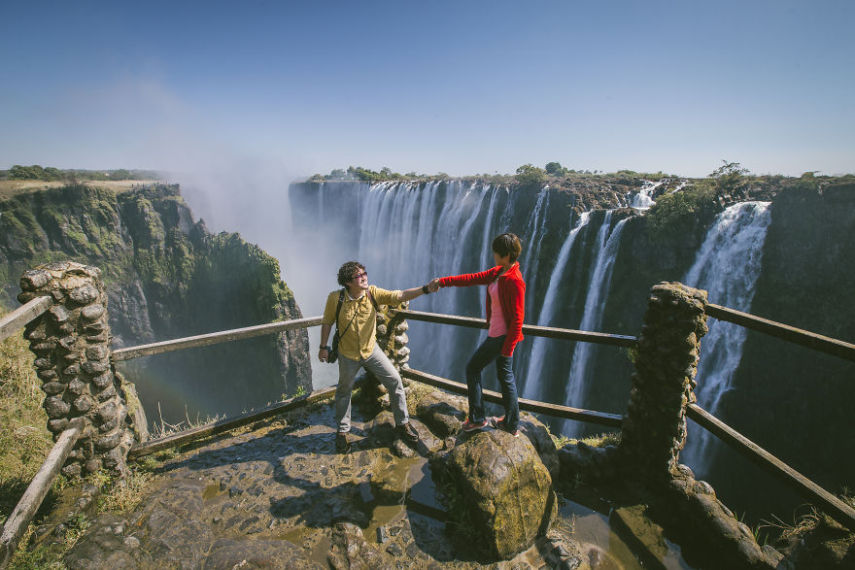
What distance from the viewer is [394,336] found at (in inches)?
186

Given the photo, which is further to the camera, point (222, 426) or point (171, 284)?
point (171, 284)

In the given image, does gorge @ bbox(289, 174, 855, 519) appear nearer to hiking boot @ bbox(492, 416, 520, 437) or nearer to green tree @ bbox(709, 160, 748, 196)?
green tree @ bbox(709, 160, 748, 196)

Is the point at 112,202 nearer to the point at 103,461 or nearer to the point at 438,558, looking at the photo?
the point at 103,461

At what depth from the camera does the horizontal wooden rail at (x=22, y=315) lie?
7.79ft

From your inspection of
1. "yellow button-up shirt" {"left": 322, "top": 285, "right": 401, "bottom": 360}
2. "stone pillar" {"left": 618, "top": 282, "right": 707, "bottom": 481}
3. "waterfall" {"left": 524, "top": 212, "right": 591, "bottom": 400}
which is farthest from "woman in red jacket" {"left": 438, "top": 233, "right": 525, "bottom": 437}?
"waterfall" {"left": 524, "top": 212, "right": 591, "bottom": 400}

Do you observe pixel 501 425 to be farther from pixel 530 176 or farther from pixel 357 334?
pixel 530 176

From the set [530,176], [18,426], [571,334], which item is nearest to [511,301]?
[571,334]

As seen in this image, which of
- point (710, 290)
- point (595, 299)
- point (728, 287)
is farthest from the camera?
point (595, 299)

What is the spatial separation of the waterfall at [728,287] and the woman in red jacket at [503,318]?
46.6ft

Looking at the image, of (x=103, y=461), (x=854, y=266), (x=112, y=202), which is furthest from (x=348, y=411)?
(x=112, y=202)

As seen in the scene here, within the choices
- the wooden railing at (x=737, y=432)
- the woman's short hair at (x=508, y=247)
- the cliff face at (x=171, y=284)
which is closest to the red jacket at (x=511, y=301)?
the woman's short hair at (x=508, y=247)

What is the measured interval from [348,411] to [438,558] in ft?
5.68

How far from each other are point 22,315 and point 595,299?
18.1 m

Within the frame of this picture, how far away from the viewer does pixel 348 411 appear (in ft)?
13.0
